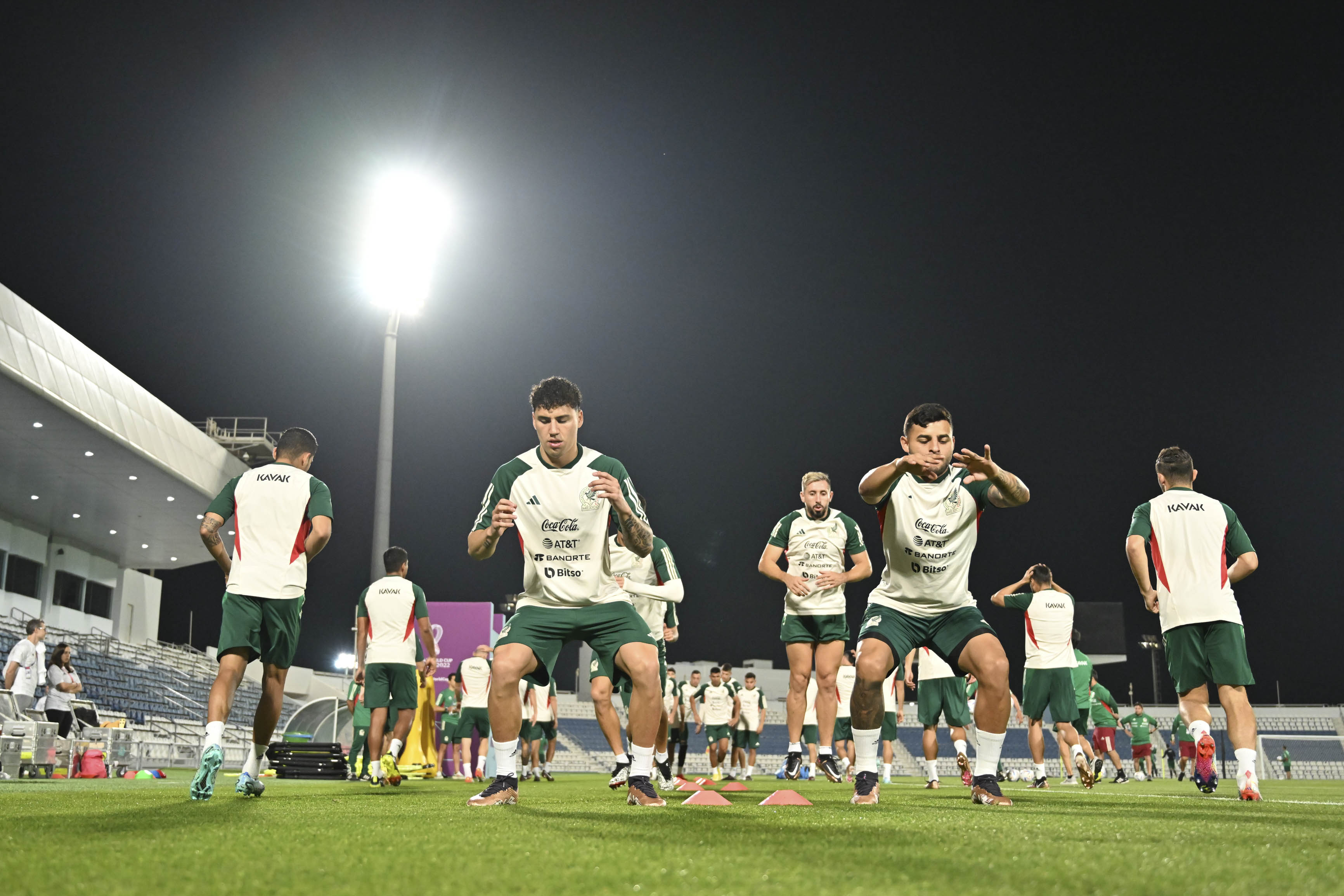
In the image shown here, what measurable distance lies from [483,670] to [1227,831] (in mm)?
11047

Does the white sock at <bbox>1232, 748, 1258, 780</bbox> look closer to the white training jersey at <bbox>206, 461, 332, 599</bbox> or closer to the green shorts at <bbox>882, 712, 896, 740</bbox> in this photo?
the white training jersey at <bbox>206, 461, 332, 599</bbox>

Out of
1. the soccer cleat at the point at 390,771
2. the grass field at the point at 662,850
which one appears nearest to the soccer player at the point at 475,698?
the soccer cleat at the point at 390,771

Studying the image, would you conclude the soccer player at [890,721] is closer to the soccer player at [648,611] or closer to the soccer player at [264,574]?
the soccer player at [648,611]

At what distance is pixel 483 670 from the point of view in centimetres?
1343

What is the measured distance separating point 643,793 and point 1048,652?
749 cm

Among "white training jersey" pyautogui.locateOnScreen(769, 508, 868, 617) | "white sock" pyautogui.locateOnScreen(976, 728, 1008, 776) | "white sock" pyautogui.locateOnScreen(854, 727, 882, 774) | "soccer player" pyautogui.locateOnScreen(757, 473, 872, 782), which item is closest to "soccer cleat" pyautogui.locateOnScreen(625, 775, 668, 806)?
"white sock" pyautogui.locateOnScreen(854, 727, 882, 774)

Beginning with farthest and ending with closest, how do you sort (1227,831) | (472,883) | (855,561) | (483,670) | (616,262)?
(616,262) → (483,670) → (855,561) → (1227,831) → (472,883)

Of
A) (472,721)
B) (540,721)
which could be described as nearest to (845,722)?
(540,721)

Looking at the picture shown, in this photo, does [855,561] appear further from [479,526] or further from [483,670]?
[483,670]

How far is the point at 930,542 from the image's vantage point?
5316 millimetres

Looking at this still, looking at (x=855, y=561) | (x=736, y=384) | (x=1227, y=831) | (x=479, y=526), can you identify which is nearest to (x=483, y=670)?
(x=855, y=561)

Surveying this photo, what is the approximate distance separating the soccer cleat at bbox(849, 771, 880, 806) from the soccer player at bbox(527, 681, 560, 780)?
25.9ft

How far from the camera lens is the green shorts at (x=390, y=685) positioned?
966cm

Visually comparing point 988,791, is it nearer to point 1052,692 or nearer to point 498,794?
point 498,794
